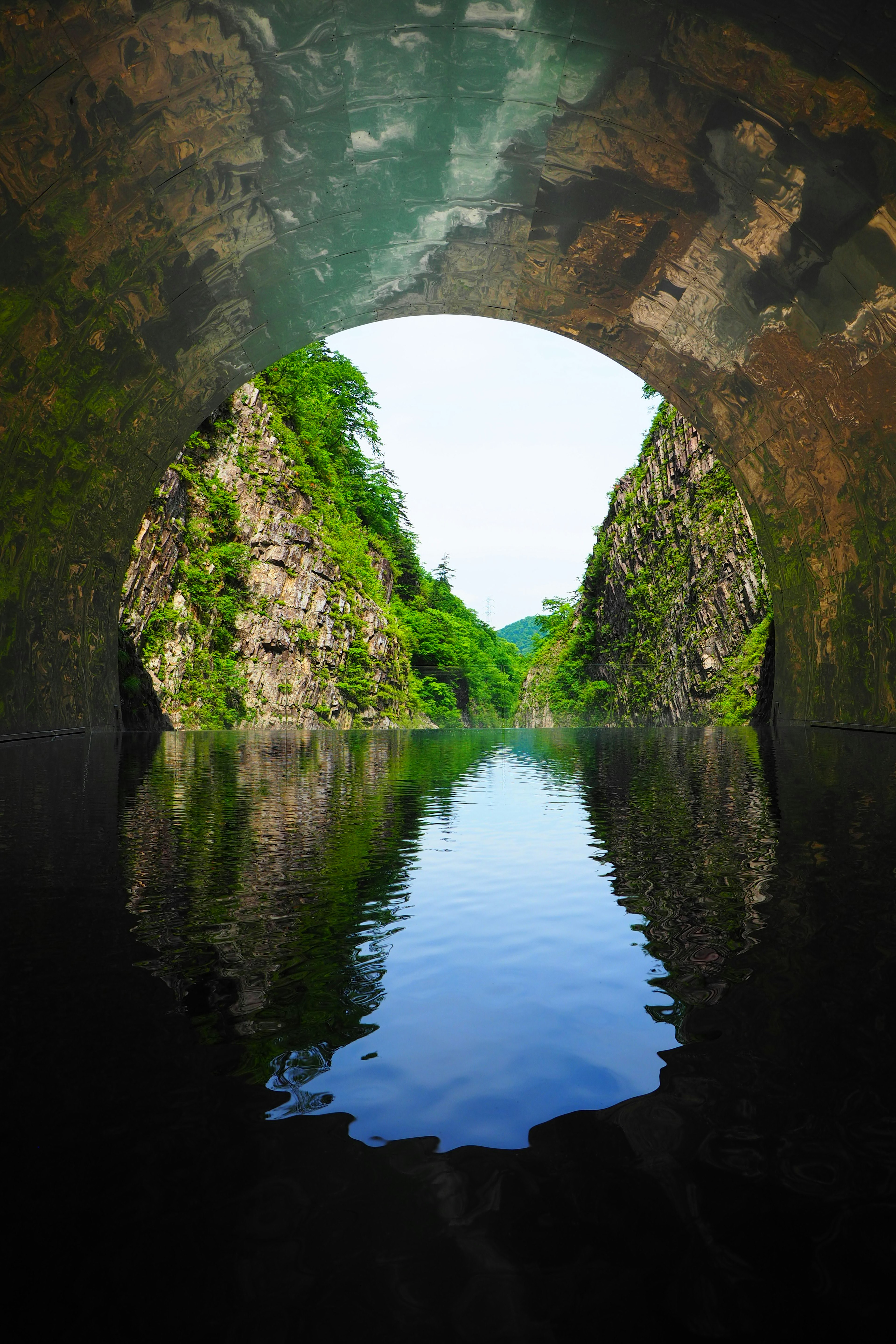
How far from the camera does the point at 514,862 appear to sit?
356cm

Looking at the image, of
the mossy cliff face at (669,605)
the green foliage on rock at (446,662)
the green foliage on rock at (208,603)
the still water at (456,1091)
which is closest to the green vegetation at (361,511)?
the green foliage on rock at (446,662)

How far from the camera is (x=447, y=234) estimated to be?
37.3 feet

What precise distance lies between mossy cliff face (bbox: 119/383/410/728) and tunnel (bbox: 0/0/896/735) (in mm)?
13408

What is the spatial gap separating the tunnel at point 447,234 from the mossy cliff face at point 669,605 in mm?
15159

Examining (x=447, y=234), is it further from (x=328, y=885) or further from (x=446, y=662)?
(x=446, y=662)

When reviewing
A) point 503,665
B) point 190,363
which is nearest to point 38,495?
point 190,363

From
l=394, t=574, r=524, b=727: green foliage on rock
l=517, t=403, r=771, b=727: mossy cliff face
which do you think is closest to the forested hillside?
l=394, t=574, r=524, b=727: green foliage on rock

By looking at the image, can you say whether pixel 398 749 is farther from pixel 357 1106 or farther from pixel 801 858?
pixel 357 1106

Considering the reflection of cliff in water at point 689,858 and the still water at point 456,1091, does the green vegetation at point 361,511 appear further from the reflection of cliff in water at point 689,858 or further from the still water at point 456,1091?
the still water at point 456,1091

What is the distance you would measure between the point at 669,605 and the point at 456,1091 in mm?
37476

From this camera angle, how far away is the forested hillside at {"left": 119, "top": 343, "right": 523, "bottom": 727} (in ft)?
90.3

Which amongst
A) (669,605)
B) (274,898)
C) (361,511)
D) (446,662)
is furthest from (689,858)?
(446,662)

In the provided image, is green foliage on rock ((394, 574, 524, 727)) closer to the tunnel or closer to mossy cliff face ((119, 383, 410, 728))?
mossy cliff face ((119, 383, 410, 728))

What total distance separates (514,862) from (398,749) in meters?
10.9
